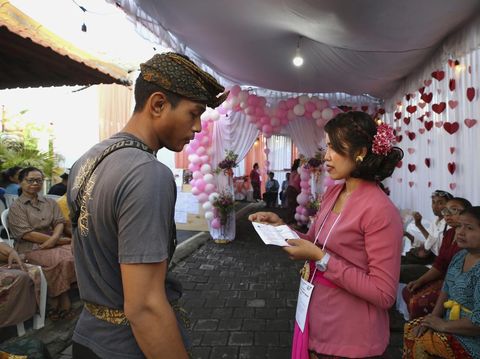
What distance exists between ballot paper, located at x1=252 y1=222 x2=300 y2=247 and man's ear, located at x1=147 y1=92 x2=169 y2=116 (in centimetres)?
74

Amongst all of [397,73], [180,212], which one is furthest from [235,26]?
[180,212]

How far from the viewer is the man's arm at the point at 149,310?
0.85m

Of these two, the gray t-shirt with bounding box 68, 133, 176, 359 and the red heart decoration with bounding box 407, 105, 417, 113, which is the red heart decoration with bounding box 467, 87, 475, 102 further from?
the gray t-shirt with bounding box 68, 133, 176, 359

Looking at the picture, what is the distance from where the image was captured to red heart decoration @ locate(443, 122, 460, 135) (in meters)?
3.86

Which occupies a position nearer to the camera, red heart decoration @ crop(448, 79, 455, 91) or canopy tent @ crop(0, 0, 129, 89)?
canopy tent @ crop(0, 0, 129, 89)

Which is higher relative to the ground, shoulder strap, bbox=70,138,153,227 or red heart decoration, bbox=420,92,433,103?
red heart decoration, bbox=420,92,433,103

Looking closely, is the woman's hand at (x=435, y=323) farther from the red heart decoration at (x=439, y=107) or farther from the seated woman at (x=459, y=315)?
the red heart decoration at (x=439, y=107)

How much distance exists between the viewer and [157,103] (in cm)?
103

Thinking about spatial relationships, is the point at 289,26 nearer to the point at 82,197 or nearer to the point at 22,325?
the point at 82,197

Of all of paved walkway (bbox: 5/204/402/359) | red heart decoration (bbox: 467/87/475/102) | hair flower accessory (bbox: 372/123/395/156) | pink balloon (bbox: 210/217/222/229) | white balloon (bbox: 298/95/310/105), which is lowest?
paved walkway (bbox: 5/204/402/359)

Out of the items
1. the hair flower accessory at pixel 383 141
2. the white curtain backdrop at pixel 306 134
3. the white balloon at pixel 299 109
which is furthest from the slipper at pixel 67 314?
the white curtain backdrop at pixel 306 134

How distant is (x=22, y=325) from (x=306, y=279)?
303cm

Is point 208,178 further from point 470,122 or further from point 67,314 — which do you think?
point 470,122

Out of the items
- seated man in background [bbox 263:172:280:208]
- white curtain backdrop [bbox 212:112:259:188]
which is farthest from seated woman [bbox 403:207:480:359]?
seated man in background [bbox 263:172:280:208]
